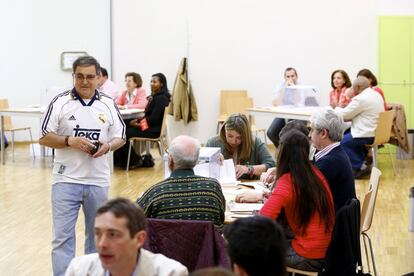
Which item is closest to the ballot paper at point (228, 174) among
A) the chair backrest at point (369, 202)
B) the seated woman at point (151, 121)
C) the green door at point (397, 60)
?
the chair backrest at point (369, 202)

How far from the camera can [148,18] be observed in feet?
38.0

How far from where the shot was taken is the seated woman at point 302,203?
3646 mm

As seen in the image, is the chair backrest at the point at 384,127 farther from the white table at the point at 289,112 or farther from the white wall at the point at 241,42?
A: the white wall at the point at 241,42

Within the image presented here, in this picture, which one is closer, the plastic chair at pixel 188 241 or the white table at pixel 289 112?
the plastic chair at pixel 188 241

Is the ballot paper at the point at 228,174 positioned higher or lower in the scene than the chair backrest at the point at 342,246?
higher

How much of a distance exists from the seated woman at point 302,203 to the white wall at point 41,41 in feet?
27.6

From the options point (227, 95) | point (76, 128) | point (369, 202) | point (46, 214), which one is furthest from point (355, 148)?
point (76, 128)

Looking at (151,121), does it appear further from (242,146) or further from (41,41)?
(242,146)

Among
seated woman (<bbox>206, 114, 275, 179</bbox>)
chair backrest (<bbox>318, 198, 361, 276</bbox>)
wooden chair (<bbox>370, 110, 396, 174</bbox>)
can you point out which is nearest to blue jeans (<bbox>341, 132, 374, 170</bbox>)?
wooden chair (<bbox>370, 110, 396, 174</bbox>)

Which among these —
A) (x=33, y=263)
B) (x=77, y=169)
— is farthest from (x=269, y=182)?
(x=33, y=263)

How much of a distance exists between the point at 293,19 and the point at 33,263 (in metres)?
7.10

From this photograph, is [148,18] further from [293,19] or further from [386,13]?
[386,13]

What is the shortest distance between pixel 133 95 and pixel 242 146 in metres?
5.50

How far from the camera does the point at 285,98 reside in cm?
997
